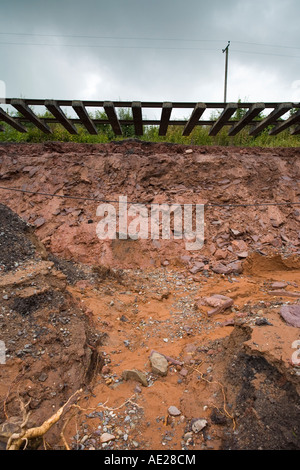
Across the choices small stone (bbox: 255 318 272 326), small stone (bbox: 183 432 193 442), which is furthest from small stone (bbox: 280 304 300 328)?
small stone (bbox: 183 432 193 442)

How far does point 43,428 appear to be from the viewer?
6.82 feet

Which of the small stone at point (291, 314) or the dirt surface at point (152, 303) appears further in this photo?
the small stone at point (291, 314)

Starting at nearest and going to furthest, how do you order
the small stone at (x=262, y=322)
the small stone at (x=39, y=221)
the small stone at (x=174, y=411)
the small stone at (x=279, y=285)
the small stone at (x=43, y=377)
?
the small stone at (x=174, y=411), the small stone at (x=43, y=377), the small stone at (x=262, y=322), the small stone at (x=279, y=285), the small stone at (x=39, y=221)

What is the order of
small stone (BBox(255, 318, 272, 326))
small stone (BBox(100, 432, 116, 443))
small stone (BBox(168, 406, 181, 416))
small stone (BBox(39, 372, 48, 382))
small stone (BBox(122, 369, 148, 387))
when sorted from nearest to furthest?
small stone (BBox(100, 432, 116, 443))
small stone (BBox(168, 406, 181, 416))
small stone (BBox(39, 372, 48, 382))
small stone (BBox(122, 369, 148, 387))
small stone (BBox(255, 318, 272, 326))

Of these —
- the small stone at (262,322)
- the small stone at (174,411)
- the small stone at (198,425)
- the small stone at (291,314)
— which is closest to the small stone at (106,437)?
the small stone at (174,411)

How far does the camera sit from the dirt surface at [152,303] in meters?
2.26

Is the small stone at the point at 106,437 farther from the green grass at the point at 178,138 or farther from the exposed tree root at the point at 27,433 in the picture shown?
the green grass at the point at 178,138

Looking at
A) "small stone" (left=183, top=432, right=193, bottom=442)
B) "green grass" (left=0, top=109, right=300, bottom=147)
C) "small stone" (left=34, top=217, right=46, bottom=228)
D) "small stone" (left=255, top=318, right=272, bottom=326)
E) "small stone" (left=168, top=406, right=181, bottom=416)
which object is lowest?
"small stone" (left=183, top=432, right=193, bottom=442)

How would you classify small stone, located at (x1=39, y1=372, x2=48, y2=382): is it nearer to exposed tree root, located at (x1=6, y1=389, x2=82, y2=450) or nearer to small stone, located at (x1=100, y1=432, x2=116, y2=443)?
exposed tree root, located at (x1=6, y1=389, x2=82, y2=450)

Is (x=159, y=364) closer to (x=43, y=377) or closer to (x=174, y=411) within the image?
(x=174, y=411)

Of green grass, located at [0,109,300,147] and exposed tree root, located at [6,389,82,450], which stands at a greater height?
green grass, located at [0,109,300,147]

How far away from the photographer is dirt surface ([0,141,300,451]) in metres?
2.26

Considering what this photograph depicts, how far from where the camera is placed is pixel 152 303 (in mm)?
4535
